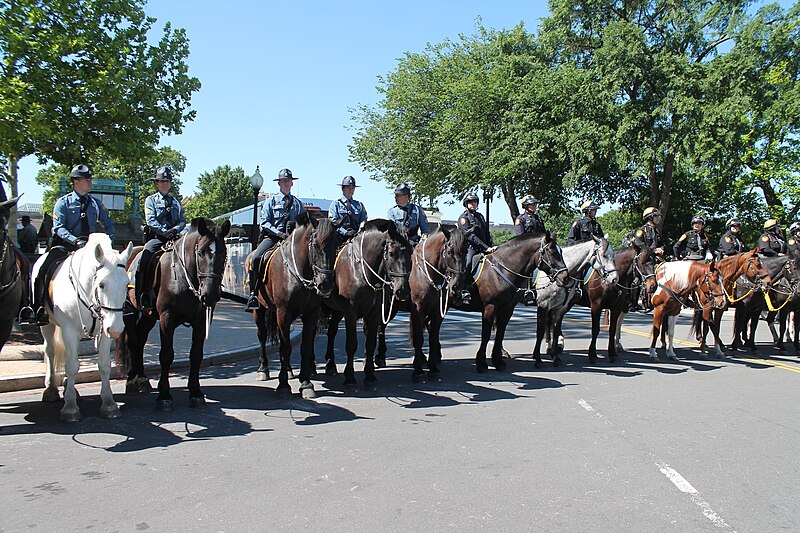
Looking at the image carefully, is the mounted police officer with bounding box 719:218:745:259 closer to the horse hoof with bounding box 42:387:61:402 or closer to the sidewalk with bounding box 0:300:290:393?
the sidewalk with bounding box 0:300:290:393

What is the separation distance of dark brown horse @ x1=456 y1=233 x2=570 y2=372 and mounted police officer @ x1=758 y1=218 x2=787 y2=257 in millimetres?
6596

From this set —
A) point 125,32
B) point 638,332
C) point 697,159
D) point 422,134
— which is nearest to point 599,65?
point 697,159

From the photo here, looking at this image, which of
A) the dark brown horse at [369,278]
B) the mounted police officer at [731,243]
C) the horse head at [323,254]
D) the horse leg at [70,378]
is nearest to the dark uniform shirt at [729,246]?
the mounted police officer at [731,243]

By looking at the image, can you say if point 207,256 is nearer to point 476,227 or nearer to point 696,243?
point 476,227

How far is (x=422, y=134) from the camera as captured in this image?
4150 cm

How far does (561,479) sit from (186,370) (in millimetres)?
7234

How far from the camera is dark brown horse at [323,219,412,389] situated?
29.0 feet

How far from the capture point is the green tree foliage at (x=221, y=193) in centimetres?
7956

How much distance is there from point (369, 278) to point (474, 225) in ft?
9.24

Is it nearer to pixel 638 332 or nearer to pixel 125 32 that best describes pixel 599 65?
pixel 638 332

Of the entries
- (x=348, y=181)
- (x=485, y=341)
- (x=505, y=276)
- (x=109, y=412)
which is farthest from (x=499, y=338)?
(x=109, y=412)

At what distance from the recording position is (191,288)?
7648mm

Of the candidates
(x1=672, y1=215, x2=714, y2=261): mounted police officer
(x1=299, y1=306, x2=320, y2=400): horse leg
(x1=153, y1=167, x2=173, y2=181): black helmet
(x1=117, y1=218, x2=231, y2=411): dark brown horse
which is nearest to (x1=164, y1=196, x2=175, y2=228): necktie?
(x1=153, y1=167, x2=173, y2=181): black helmet

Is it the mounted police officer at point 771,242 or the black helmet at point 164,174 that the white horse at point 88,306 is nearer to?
the black helmet at point 164,174
